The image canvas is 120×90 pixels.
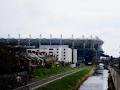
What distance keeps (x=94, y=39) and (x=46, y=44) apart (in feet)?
85.8

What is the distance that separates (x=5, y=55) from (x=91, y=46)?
153m

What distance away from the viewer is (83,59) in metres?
178

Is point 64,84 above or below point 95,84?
above

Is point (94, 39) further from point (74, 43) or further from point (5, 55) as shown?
point (5, 55)

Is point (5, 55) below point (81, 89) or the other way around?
the other way around

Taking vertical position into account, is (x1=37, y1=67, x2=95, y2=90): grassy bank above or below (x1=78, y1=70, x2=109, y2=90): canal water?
above

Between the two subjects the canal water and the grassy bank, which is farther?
the canal water

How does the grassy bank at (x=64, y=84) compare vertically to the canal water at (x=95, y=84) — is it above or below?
above

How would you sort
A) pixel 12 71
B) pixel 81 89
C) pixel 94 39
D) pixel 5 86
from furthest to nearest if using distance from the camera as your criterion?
pixel 94 39 < pixel 81 89 < pixel 12 71 < pixel 5 86

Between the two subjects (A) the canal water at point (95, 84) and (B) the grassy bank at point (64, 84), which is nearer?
(B) the grassy bank at point (64, 84)

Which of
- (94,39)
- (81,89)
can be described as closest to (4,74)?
(81,89)

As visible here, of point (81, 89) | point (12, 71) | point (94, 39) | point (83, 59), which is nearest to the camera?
point (12, 71)

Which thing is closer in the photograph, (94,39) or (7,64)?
(7,64)

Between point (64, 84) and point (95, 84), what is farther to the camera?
point (95, 84)
